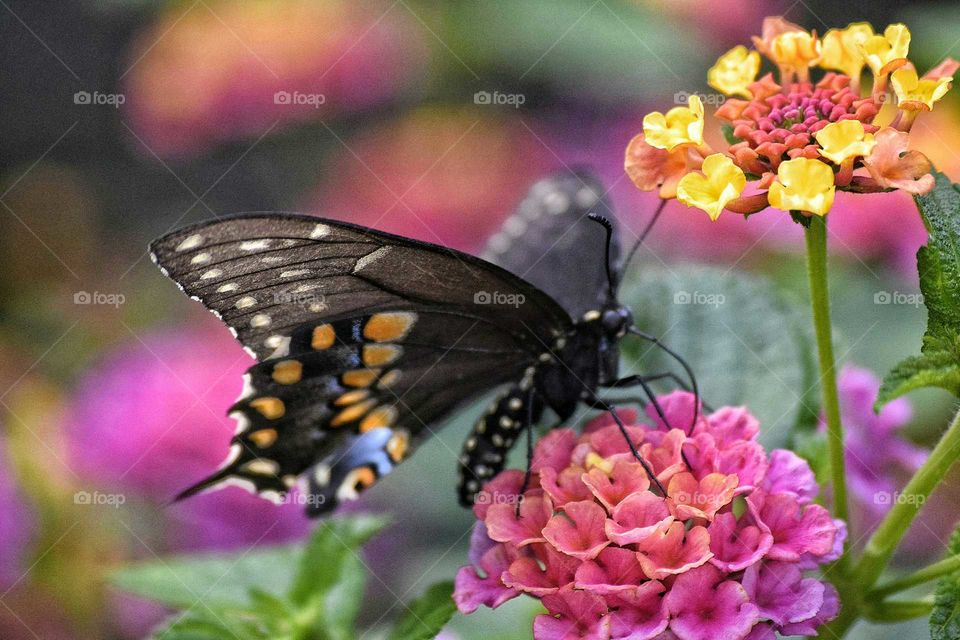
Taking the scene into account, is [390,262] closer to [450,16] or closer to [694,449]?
[694,449]

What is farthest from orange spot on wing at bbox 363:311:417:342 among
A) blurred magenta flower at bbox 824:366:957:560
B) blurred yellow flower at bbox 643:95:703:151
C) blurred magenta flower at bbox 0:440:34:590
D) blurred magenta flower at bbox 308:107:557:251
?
blurred magenta flower at bbox 308:107:557:251

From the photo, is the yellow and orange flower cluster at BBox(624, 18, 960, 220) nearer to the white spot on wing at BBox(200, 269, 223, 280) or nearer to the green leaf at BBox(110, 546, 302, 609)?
the white spot on wing at BBox(200, 269, 223, 280)

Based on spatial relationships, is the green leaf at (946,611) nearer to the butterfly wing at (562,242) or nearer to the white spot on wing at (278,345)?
the butterfly wing at (562,242)

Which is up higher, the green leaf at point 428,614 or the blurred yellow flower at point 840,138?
the blurred yellow flower at point 840,138

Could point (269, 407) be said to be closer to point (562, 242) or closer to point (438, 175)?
point (562, 242)

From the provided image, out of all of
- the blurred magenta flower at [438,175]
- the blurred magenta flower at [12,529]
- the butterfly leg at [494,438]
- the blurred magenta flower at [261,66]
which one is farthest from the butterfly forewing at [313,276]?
the blurred magenta flower at [261,66]

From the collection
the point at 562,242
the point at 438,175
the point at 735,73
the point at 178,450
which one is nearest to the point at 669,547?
the point at 735,73

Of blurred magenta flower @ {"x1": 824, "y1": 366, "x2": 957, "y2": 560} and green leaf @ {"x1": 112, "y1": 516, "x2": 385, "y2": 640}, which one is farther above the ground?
blurred magenta flower @ {"x1": 824, "y1": 366, "x2": 957, "y2": 560}
